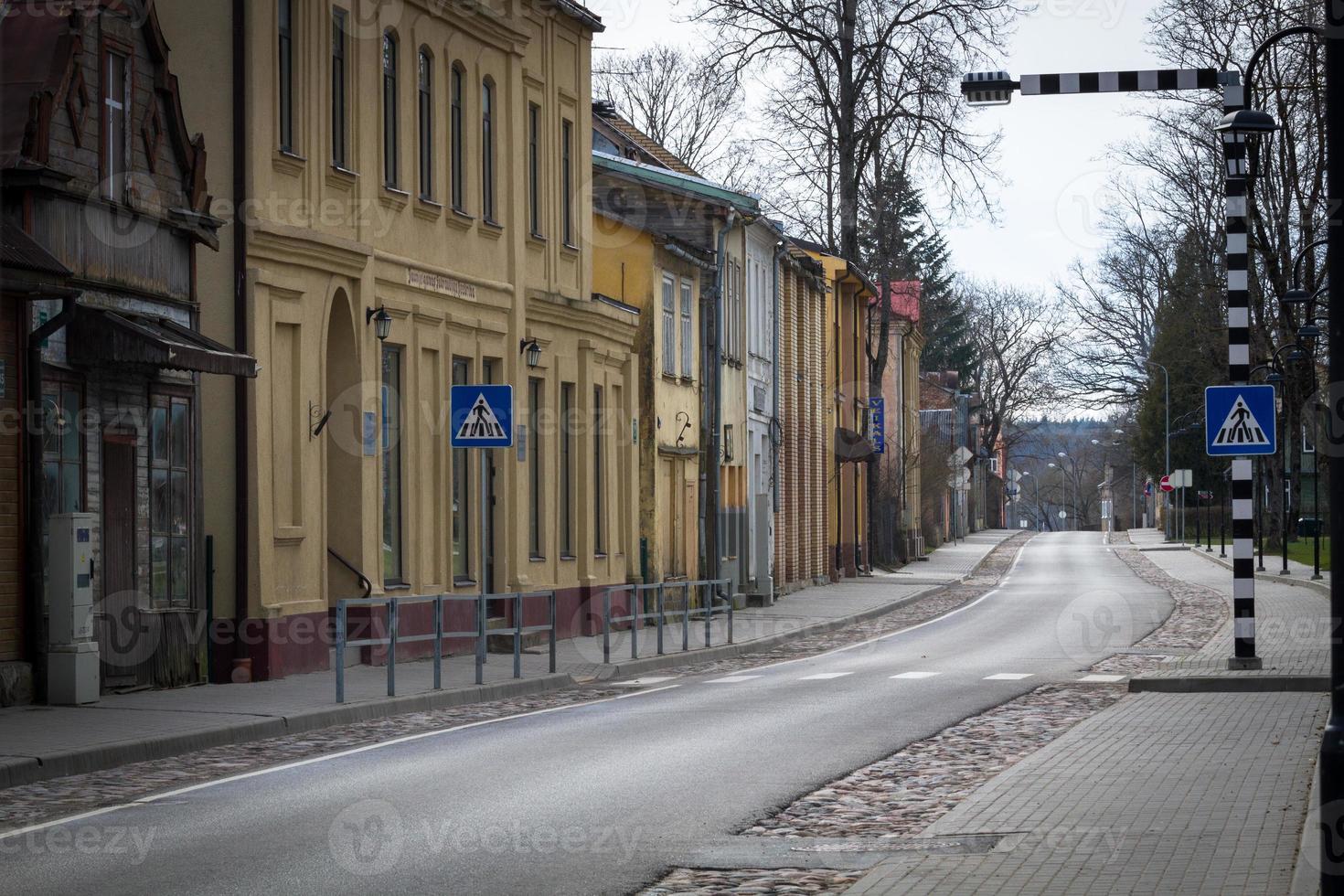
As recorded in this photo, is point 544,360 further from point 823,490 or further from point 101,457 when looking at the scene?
point 823,490

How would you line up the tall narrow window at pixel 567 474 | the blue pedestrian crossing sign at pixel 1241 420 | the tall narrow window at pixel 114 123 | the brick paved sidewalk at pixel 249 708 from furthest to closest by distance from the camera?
1. the tall narrow window at pixel 567 474
2. the blue pedestrian crossing sign at pixel 1241 420
3. the tall narrow window at pixel 114 123
4. the brick paved sidewalk at pixel 249 708

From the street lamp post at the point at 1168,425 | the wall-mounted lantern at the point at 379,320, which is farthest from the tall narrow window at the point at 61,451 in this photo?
the street lamp post at the point at 1168,425

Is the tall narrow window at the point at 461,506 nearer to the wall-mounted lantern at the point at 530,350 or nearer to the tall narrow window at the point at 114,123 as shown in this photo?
the wall-mounted lantern at the point at 530,350

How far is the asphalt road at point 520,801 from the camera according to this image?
8.82m

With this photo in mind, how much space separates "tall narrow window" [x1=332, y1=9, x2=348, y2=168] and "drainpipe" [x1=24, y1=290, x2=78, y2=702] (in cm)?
636

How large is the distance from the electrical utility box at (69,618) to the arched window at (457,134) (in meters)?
10.4

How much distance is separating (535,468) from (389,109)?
21.1ft

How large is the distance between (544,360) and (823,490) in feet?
78.5

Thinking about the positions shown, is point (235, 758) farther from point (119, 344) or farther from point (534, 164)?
point (534, 164)

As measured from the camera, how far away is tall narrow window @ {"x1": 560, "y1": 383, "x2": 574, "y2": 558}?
29.2 m

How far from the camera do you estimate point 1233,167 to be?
61.8 ft

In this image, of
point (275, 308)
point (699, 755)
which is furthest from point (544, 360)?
point (699, 755)

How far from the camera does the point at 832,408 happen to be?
5403cm

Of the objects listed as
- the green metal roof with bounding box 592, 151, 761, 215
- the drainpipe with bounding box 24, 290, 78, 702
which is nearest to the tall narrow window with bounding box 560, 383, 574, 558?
the green metal roof with bounding box 592, 151, 761, 215
